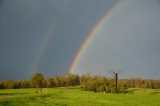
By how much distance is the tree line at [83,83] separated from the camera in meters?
111

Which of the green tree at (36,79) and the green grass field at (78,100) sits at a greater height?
the green tree at (36,79)

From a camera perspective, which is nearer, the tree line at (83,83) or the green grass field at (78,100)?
the green grass field at (78,100)

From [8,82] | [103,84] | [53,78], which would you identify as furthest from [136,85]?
[8,82]

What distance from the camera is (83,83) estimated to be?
161125 mm

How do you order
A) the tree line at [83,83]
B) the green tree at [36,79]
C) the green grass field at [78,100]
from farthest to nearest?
the green tree at [36,79], the tree line at [83,83], the green grass field at [78,100]

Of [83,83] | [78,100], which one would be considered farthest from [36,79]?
[78,100]

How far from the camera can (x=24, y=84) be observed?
14388cm

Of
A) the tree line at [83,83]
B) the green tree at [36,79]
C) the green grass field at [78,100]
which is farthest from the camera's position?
the green tree at [36,79]

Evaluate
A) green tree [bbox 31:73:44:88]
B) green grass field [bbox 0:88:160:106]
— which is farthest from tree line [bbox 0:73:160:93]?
green grass field [bbox 0:88:160:106]

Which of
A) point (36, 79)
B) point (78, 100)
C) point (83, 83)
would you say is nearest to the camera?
point (78, 100)

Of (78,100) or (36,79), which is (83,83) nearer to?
(36,79)

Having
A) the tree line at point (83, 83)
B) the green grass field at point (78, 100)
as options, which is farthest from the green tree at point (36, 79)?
the green grass field at point (78, 100)

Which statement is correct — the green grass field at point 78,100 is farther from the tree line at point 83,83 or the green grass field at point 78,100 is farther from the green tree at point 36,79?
the green tree at point 36,79

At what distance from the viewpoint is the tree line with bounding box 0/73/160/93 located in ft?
365
